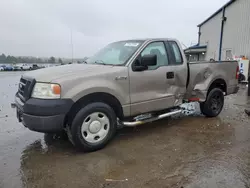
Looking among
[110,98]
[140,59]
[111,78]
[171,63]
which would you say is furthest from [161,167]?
[171,63]

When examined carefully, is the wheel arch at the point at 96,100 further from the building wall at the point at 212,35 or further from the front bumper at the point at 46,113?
→ the building wall at the point at 212,35

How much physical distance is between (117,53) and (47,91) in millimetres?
1769

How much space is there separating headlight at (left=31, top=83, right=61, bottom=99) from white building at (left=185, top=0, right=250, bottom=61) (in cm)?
996

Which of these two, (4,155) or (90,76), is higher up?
(90,76)

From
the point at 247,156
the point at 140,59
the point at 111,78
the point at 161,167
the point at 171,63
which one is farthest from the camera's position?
the point at 171,63

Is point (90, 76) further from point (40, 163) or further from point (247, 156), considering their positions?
point (247, 156)

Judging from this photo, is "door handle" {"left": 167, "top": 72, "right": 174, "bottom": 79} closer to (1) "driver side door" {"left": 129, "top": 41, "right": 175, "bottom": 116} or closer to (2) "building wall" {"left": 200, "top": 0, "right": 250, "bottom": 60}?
(1) "driver side door" {"left": 129, "top": 41, "right": 175, "bottom": 116}

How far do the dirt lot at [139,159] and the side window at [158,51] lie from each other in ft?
4.91

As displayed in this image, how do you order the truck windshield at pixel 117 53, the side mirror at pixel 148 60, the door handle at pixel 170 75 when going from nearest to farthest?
the side mirror at pixel 148 60 < the truck windshield at pixel 117 53 < the door handle at pixel 170 75

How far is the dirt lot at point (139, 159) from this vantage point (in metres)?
2.80

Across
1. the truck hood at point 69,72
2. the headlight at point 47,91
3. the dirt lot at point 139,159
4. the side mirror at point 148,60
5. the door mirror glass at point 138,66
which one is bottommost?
the dirt lot at point 139,159

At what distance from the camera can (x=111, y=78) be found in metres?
3.71

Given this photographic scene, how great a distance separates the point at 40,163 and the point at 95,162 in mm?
842

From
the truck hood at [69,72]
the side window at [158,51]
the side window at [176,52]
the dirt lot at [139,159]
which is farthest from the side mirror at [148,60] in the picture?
the dirt lot at [139,159]
